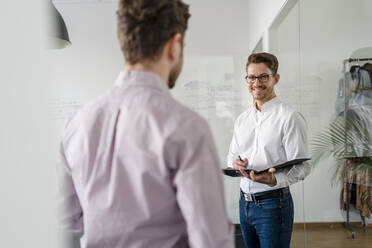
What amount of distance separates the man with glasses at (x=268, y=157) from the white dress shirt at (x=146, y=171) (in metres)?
0.91

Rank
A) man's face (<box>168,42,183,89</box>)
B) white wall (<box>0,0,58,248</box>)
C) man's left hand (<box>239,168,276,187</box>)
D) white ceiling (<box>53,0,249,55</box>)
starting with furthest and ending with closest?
white ceiling (<box>53,0,249,55</box>) < man's left hand (<box>239,168,276,187</box>) < man's face (<box>168,42,183,89</box>) < white wall (<box>0,0,58,248</box>)

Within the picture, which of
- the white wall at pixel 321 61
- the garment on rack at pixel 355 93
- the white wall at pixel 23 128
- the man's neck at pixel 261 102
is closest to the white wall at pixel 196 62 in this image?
the white wall at pixel 321 61

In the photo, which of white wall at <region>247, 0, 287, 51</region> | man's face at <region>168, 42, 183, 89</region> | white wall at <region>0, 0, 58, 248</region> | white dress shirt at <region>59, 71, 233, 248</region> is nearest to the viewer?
white wall at <region>0, 0, 58, 248</region>

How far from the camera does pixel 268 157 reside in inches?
66.6

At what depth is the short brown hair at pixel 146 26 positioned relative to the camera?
27.8 inches

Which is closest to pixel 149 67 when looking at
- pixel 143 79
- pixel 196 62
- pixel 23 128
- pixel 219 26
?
pixel 143 79

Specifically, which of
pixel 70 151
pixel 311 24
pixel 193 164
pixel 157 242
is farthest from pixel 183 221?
pixel 311 24

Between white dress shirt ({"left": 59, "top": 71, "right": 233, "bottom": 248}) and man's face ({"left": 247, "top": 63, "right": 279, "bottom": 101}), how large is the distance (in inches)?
46.2

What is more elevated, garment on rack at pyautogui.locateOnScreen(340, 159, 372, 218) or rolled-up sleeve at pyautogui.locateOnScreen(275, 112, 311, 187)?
rolled-up sleeve at pyautogui.locateOnScreen(275, 112, 311, 187)

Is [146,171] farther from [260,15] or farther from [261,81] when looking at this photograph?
[260,15]

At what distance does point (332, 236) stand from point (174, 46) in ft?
5.28

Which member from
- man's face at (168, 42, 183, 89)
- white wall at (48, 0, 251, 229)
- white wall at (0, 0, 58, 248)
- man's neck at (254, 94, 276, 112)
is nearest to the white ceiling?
white wall at (48, 0, 251, 229)

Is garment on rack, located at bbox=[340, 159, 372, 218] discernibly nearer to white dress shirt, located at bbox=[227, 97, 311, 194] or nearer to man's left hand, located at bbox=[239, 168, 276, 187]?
white dress shirt, located at bbox=[227, 97, 311, 194]

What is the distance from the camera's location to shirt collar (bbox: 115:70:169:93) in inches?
28.6
